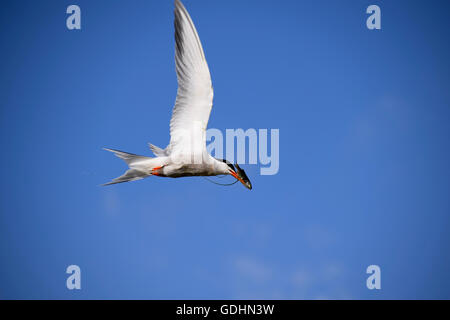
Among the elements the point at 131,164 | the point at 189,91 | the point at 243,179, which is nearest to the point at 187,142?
the point at 189,91

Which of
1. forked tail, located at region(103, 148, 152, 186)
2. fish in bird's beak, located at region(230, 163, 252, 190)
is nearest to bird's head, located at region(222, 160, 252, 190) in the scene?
fish in bird's beak, located at region(230, 163, 252, 190)

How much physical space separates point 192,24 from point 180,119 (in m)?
1.99

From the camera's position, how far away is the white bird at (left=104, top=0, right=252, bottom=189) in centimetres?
752

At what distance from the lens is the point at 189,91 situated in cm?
766

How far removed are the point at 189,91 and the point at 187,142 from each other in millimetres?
1092

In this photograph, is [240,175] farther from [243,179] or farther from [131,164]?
[131,164]

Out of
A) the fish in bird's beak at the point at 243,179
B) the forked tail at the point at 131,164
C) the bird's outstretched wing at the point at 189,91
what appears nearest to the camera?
the bird's outstretched wing at the point at 189,91

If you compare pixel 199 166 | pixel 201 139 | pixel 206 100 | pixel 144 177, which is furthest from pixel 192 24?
pixel 144 177

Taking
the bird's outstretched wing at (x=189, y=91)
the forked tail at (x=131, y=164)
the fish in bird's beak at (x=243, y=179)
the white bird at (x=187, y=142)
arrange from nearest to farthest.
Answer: the bird's outstretched wing at (x=189, y=91) < the white bird at (x=187, y=142) < the forked tail at (x=131, y=164) < the fish in bird's beak at (x=243, y=179)

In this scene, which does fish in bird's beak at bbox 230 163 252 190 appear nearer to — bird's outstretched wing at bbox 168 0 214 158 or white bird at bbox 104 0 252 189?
white bird at bbox 104 0 252 189

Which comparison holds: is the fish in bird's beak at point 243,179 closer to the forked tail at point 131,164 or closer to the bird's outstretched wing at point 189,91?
the bird's outstretched wing at point 189,91

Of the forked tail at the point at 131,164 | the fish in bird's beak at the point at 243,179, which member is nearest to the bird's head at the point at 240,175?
the fish in bird's beak at the point at 243,179

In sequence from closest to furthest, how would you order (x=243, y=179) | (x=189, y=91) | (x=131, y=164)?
(x=189, y=91), (x=131, y=164), (x=243, y=179)

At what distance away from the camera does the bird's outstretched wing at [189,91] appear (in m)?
7.05
